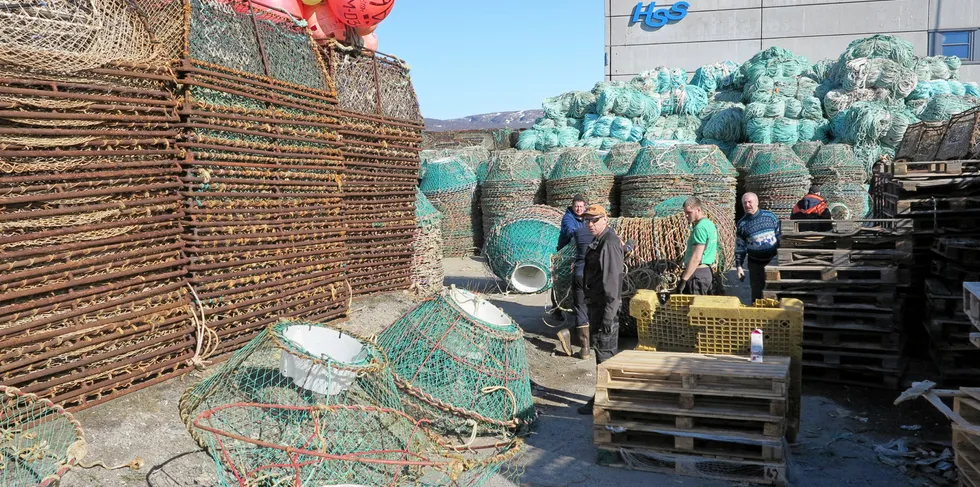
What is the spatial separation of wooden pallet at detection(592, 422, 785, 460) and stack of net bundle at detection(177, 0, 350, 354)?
3.24 meters

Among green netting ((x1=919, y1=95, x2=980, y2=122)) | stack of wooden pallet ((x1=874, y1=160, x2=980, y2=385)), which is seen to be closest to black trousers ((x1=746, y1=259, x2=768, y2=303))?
stack of wooden pallet ((x1=874, y1=160, x2=980, y2=385))

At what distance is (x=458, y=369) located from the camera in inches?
213

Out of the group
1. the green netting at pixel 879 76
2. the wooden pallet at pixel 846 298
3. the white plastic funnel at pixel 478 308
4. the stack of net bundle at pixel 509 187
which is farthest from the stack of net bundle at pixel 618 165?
the white plastic funnel at pixel 478 308

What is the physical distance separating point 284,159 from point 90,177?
204 cm

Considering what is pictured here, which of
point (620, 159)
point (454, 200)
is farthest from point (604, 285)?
point (620, 159)

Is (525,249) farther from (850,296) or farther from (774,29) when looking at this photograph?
(774,29)

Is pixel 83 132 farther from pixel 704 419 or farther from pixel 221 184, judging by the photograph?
pixel 704 419

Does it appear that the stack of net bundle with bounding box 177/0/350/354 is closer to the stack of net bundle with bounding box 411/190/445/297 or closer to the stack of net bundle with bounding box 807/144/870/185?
the stack of net bundle with bounding box 411/190/445/297

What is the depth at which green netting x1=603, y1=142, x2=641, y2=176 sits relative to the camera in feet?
48.4

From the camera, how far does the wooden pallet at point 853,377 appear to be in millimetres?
6441

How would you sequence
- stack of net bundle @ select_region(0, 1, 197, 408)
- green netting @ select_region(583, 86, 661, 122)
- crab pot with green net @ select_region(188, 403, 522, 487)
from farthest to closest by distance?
green netting @ select_region(583, 86, 661, 122) → stack of net bundle @ select_region(0, 1, 197, 408) → crab pot with green net @ select_region(188, 403, 522, 487)

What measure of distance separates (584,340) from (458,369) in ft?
9.41

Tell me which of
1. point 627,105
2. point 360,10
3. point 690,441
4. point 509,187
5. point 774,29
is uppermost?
point 774,29

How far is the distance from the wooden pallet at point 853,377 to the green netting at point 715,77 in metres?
16.5
